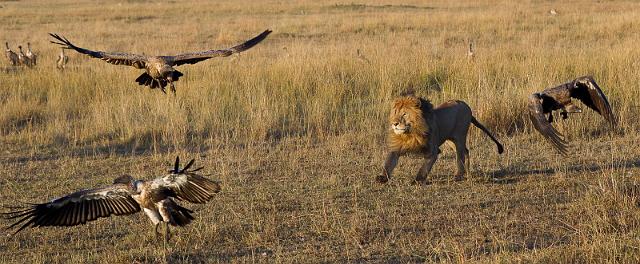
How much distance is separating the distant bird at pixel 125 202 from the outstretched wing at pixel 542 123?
310 centimetres

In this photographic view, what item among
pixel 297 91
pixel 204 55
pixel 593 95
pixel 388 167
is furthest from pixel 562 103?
pixel 297 91

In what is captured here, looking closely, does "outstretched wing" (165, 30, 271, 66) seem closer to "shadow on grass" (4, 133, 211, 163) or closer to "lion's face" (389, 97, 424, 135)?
"lion's face" (389, 97, 424, 135)

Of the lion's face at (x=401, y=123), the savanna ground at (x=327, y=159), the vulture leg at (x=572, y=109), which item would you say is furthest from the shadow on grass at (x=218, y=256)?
the vulture leg at (x=572, y=109)

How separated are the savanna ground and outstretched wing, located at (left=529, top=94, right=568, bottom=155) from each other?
0.43 meters

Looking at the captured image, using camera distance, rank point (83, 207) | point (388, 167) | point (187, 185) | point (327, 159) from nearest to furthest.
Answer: point (187, 185) < point (83, 207) < point (388, 167) < point (327, 159)

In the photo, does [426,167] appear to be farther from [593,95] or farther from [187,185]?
[187,185]

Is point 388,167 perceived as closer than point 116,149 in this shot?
Yes

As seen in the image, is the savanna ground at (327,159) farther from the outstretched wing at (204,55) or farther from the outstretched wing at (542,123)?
the outstretched wing at (204,55)

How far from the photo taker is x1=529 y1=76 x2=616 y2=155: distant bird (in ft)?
24.0

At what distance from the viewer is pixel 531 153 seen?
9.12 m

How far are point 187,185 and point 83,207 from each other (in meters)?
0.72

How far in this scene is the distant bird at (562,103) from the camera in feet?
24.0

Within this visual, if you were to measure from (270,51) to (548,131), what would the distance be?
12.1 meters

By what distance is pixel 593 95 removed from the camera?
7.42 m
